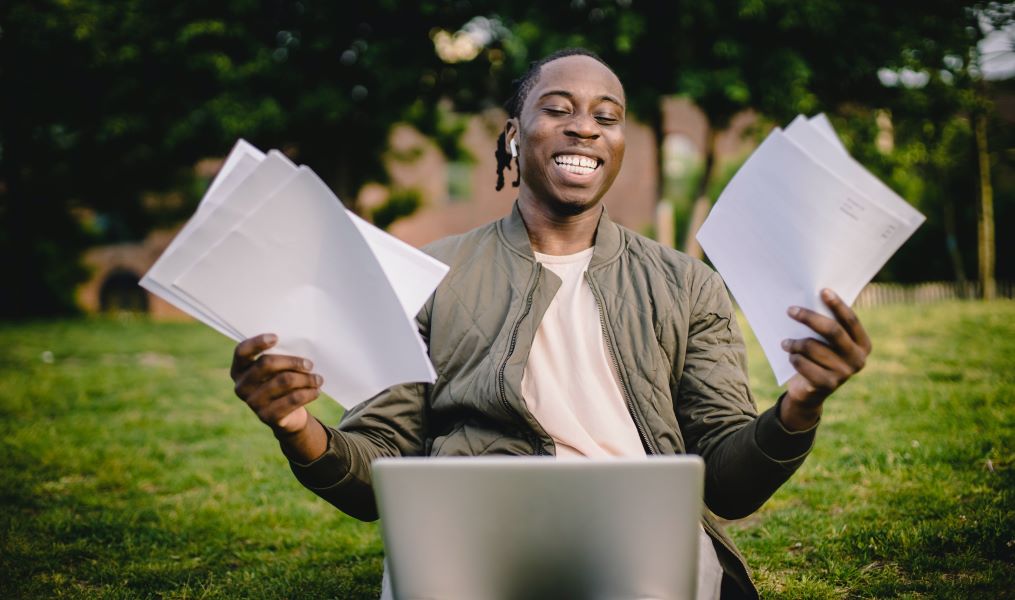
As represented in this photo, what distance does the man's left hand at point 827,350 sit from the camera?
4.94 feet

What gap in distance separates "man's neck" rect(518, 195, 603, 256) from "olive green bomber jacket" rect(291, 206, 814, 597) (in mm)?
42

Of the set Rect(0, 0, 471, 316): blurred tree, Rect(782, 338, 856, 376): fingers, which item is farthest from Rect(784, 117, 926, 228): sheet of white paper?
Rect(0, 0, 471, 316): blurred tree

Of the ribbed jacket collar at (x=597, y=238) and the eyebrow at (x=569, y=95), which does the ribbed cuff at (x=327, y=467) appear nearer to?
the ribbed jacket collar at (x=597, y=238)

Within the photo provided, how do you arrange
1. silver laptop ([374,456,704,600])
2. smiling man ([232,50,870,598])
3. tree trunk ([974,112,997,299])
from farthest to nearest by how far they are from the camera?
tree trunk ([974,112,997,299]) → smiling man ([232,50,870,598]) → silver laptop ([374,456,704,600])

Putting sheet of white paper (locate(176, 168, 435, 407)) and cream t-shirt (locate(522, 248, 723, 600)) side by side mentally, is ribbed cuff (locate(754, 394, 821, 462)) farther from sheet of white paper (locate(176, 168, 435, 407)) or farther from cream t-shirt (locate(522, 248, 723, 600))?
sheet of white paper (locate(176, 168, 435, 407))

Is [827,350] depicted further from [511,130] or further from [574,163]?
[511,130]

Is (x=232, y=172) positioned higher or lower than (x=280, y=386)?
higher

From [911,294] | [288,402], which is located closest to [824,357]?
[288,402]

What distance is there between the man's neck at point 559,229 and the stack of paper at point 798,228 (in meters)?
0.69

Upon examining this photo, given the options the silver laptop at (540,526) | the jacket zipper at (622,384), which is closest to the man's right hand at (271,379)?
the silver laptop at (540,526)

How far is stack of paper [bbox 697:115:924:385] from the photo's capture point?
1.39 meters

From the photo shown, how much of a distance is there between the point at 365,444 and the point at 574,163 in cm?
100

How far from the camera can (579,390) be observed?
211 centimetres

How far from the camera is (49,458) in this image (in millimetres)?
4805
